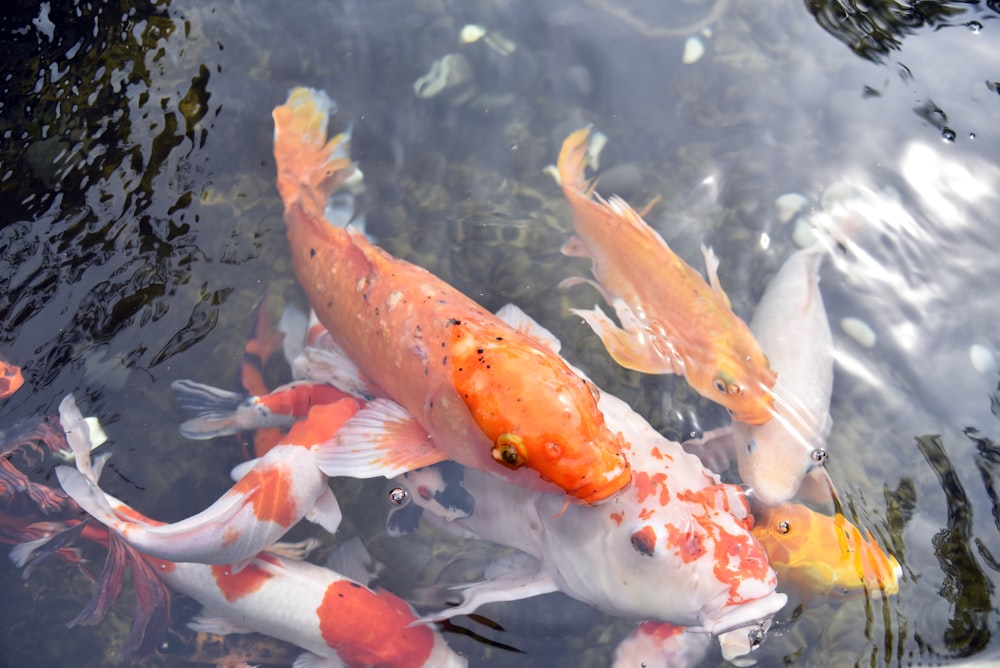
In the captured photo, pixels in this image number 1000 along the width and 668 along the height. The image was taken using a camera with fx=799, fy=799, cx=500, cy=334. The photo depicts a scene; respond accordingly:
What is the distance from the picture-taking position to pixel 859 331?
453cm

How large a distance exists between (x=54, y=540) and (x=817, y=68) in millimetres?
5419

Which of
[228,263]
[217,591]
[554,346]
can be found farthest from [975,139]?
[217,591]

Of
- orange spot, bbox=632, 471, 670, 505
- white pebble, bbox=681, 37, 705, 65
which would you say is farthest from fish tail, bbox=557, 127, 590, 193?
orange spot, bbox=632, 471, 670, 505

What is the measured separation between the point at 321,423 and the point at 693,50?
355 centimetres

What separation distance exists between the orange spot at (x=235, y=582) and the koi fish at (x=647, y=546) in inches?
40.2

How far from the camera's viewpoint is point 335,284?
414 centimetres

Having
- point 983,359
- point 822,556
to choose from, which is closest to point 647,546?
point 822,556

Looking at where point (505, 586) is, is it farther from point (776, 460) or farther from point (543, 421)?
point (776, 460)

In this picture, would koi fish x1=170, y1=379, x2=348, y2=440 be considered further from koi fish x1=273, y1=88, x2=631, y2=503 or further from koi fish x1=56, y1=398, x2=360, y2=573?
koi fish x1=273, y1=88, x2=631, y2=503

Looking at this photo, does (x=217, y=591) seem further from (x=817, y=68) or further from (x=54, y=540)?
(x=817, y=68)

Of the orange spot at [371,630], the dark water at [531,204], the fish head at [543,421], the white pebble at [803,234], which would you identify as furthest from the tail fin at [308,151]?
the white pebble at [803,234]

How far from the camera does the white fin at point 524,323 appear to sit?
4.27 meters

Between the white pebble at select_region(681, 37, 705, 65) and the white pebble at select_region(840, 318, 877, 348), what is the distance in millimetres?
2101

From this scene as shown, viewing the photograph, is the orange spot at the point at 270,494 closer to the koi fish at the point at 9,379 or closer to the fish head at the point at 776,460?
the koi fish at the point at 9,379
